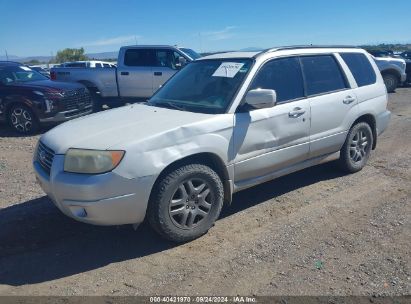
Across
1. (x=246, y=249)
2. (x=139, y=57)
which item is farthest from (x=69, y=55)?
(x=246, y=249)

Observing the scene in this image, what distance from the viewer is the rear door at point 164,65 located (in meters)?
11.5

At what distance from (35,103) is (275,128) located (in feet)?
21.7

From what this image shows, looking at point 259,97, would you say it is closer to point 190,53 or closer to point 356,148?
point 356,148

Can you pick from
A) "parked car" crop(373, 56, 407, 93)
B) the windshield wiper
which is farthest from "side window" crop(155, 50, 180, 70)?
"parked car" crop(373, 56, 407, 93)

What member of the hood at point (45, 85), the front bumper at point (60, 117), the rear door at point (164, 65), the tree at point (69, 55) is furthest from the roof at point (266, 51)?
the tree at point (69, 55)

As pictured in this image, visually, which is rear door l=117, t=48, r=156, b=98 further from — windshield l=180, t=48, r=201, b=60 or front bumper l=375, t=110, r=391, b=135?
front bumper l=375, t=110, r=391, b=135

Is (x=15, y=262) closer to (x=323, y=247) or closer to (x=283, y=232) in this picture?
(x=283, y=232)

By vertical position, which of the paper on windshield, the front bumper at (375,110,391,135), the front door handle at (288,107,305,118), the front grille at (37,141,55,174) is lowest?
the front bumper at (375,110,391,135)

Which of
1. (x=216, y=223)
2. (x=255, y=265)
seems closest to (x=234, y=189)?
(x=216, y=223)

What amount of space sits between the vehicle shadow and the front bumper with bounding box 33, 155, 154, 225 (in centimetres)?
41

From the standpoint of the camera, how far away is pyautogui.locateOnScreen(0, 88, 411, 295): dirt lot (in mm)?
3176

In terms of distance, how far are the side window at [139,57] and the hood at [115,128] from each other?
7693 mm

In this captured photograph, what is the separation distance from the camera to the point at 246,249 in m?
3.70

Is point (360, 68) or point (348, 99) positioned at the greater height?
point (360, 68)
